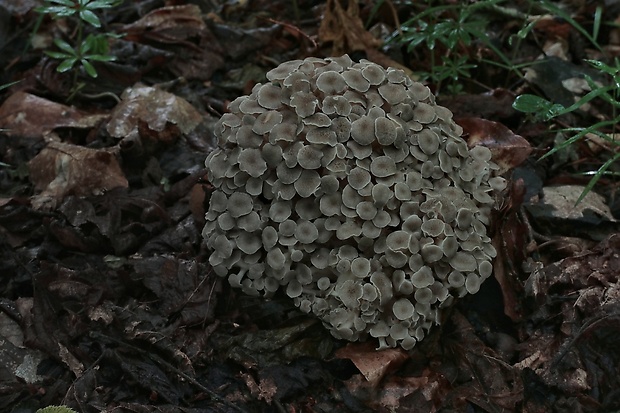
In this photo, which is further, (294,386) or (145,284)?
(145,284)

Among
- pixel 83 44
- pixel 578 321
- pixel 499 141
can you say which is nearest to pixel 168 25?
pixel 83 44

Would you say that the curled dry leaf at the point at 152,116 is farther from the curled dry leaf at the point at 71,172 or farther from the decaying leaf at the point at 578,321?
the decaying leaf at the point at 578,321

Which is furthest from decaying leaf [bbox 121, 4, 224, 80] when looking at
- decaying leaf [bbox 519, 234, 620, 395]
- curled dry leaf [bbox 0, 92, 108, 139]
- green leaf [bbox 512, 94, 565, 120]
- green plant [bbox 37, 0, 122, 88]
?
decaying leaf [bbox 519, 234, 620, 395]

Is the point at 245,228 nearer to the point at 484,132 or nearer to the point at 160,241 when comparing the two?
the point at 160,241

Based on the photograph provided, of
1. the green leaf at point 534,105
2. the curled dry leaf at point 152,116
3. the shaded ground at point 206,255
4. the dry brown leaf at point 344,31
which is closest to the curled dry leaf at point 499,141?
the shaded ground at point 206,255

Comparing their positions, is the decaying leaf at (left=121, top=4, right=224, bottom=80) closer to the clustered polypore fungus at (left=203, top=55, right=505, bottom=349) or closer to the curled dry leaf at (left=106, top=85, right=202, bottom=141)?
the curled dry leaf at (left=106, top=85, right=202, bottom=141)

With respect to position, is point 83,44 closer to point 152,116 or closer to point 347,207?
point 152,116

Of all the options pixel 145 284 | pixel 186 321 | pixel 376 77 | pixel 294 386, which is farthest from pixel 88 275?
pixel 376 77
